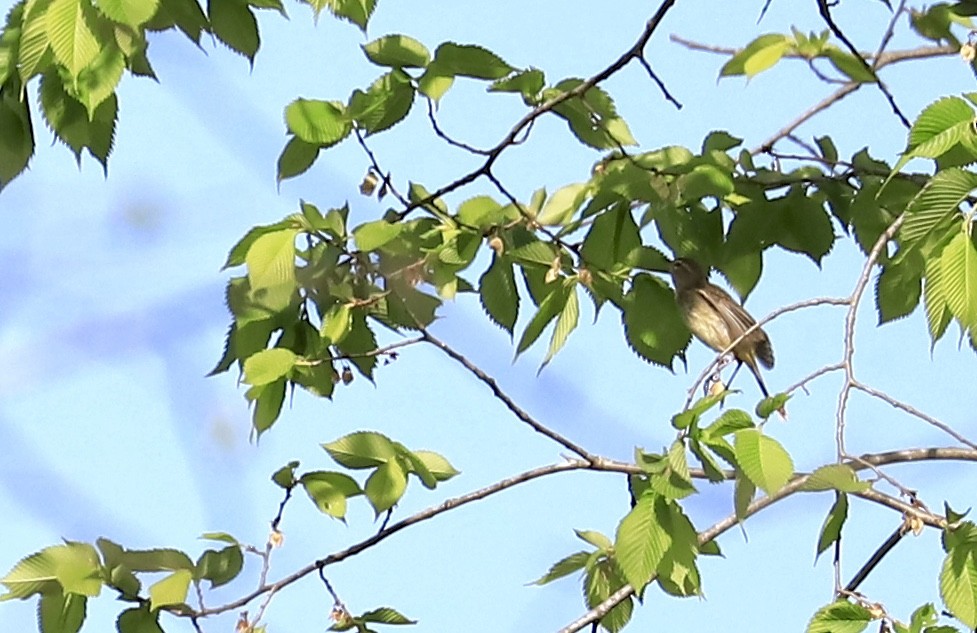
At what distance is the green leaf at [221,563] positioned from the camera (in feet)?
10.3

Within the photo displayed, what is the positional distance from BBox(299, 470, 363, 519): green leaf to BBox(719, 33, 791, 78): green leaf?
1.29 m

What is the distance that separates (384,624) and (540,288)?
Answer: 2.90ft

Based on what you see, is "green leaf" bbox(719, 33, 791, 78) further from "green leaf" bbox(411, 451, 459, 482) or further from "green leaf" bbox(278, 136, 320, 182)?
"green leaf" bbox(411, 451, 459, 482)

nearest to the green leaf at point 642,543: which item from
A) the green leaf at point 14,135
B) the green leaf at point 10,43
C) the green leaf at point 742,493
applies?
the green leaf at point 742,493

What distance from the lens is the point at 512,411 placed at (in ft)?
10.8

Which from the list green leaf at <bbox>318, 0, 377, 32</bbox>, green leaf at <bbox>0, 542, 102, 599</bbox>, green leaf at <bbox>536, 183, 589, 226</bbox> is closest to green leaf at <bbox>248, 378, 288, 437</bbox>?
green leaf at <bbox>0, 542, 102, 599</bbox>

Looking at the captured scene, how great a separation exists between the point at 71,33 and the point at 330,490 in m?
1.12

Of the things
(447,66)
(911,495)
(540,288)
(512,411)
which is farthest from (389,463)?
(911,495)

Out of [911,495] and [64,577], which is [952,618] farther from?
[64,577]

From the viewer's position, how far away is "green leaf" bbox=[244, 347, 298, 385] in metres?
3.20

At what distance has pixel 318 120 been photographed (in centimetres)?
326

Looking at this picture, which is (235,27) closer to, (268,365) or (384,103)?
(384,103)

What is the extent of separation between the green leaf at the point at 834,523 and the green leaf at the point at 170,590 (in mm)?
1312

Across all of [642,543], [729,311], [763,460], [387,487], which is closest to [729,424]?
[763,460]
